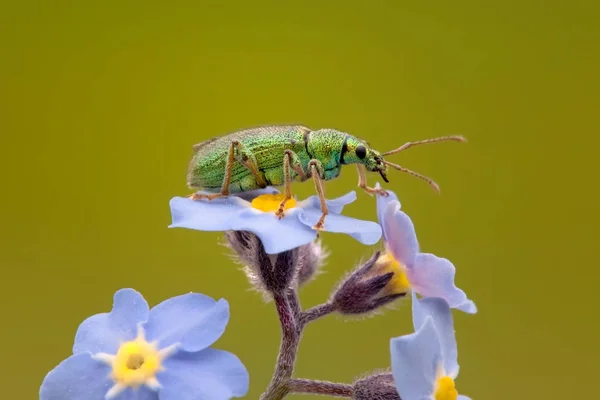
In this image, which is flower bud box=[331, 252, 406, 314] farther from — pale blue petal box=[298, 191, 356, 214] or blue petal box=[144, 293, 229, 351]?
blue petal box=[144, 293, 229, 351]

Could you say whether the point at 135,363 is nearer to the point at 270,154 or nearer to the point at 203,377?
the point at 203,377

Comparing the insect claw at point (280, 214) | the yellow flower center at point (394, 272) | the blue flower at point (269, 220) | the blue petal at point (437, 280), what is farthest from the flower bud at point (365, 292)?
the insect claw at point (280, 214)

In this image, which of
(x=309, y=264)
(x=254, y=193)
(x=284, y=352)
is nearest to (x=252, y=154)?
(x=254, y=193)

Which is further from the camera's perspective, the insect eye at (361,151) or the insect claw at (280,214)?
the insect eye at (361,151)

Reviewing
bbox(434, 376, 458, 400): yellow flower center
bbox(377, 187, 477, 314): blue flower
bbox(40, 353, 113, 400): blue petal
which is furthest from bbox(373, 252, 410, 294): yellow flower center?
bbox(40, 353, 113, 400): blue petal

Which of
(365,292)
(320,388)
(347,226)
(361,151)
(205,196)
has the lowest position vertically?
(320,388)

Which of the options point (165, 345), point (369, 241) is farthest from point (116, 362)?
point (369, 241)

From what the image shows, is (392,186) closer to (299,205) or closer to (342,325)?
(342,325)

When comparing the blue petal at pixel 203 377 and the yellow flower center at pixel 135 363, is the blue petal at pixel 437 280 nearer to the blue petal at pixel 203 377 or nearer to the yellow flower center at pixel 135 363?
Answer: the blue petal at pixel 203 377
